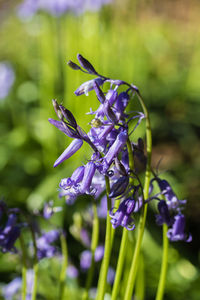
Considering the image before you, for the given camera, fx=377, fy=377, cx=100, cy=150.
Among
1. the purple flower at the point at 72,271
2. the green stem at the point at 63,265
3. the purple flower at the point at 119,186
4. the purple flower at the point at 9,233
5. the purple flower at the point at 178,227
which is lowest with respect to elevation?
the purple flower at the point at 72,271

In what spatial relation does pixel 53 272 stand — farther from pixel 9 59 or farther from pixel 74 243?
pixel 9 59

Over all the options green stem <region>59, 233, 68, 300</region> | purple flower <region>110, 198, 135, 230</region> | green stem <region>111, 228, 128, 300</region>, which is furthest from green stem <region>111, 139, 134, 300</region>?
green stem <region>59, 233, 68, 300</region>

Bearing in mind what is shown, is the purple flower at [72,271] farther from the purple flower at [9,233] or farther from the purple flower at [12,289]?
the purple flower at [9,233]

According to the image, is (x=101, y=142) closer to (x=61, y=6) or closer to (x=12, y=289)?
(x=12, y=289)

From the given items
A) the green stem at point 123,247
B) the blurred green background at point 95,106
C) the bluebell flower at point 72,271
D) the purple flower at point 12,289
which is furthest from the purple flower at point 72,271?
the green stem at point 123,247

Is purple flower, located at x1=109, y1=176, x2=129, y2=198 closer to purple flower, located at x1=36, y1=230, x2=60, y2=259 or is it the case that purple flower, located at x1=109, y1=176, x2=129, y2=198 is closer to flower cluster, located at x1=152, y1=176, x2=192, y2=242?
Result: flower cluster, located at x1=152, y1=176, x2=192, y2=242

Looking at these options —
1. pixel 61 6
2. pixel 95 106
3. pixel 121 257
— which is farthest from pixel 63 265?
pixel 61 6

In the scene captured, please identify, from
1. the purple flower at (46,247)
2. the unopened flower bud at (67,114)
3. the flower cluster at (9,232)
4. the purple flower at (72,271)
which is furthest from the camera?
the purple flower at (72,271)
